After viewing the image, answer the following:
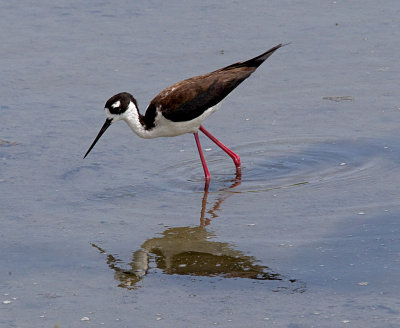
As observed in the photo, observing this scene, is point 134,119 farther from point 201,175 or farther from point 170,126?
point 201,175

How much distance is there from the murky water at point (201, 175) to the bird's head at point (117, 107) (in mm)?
432

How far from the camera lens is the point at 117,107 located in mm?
8672

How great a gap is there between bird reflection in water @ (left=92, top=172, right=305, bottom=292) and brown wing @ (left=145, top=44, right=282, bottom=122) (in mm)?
1541

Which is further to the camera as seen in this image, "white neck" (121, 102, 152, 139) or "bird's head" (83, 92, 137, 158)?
"white neck" (121, 102, 152, 139)

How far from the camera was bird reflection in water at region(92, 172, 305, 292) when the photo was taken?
21.2 ft

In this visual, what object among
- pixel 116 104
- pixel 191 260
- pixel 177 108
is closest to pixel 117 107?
pixel 116 104

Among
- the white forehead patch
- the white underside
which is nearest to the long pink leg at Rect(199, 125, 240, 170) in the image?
the white underside

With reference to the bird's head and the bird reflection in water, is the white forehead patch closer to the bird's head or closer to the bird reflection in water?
the bird's head

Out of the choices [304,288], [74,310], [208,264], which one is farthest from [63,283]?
[304,288]

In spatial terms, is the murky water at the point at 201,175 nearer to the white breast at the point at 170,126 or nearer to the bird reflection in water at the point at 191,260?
the bird reflection in water at the point at 191,260

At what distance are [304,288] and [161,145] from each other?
11.8 feet

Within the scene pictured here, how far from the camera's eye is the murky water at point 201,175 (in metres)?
6.17

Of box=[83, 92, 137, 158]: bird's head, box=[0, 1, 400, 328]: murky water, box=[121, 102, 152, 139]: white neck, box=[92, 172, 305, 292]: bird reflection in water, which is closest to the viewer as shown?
box=[0, 1, 400, 328]: murky water

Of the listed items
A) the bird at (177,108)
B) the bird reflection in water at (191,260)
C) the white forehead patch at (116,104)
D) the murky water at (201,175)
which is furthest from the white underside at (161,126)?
the bird reflection in water at (191,260)
